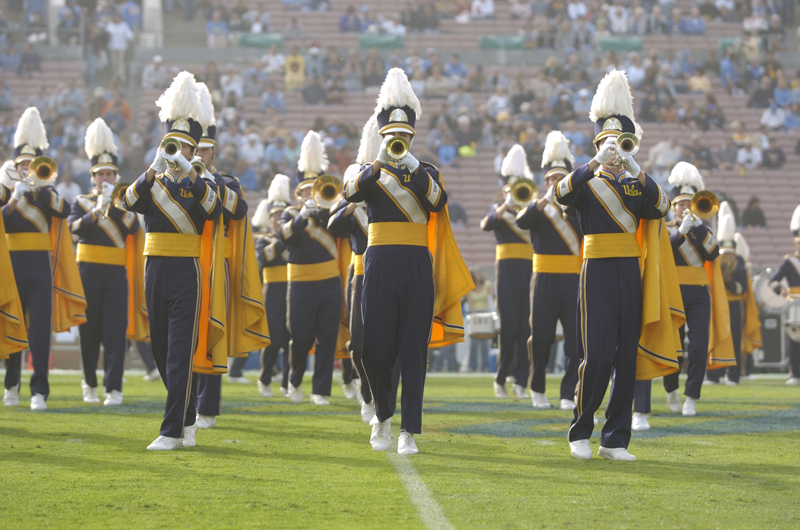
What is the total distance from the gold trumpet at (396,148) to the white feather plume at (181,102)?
1407mm

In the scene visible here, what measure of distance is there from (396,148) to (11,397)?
4967mm

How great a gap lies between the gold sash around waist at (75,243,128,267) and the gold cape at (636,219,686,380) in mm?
5281

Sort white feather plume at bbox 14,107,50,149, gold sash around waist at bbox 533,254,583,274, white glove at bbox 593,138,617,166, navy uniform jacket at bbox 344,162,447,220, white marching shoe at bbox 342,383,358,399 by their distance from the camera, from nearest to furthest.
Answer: white glove at bbox 593,138,617,166
navy uniform jacket at bbox 344,162,447,220
gold sash around waist at bbox 533,254,583,274
white feather plume at bbox 14,107,50,149
white marching shoe at bbox 342,383,358,399

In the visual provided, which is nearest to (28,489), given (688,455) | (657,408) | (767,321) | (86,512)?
(86,512)

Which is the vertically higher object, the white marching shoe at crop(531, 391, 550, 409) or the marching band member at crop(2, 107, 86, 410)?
the marching band member at crop(2, 107, 86, 410)

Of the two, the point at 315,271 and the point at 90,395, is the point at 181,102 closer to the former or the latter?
the point at 315,271

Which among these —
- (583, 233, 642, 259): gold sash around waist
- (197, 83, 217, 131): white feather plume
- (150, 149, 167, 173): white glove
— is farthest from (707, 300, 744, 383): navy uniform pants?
(150, 149, 167, 173): white glove

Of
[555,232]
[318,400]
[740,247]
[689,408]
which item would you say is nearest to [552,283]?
[555,232]

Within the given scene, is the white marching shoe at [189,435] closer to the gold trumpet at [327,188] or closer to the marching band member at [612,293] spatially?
the marching band member at [612,293]

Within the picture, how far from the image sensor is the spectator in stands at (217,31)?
2533 cm

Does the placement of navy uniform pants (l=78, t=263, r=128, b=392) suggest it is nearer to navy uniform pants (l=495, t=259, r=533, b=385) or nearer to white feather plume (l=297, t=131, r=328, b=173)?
white feather plume (l=297, t=131, r=328, b=173)

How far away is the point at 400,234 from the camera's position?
6.55 metres

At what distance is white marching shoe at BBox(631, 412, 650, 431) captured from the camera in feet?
26.5

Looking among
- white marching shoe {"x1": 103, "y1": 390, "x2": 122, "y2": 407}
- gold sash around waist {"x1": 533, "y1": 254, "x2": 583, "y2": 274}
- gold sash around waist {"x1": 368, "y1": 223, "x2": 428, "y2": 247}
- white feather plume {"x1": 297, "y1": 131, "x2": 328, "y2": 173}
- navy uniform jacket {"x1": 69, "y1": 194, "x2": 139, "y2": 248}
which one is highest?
white feather plume {"x1": 297, "y1": 131, "x2": 328, "y2": 173}
